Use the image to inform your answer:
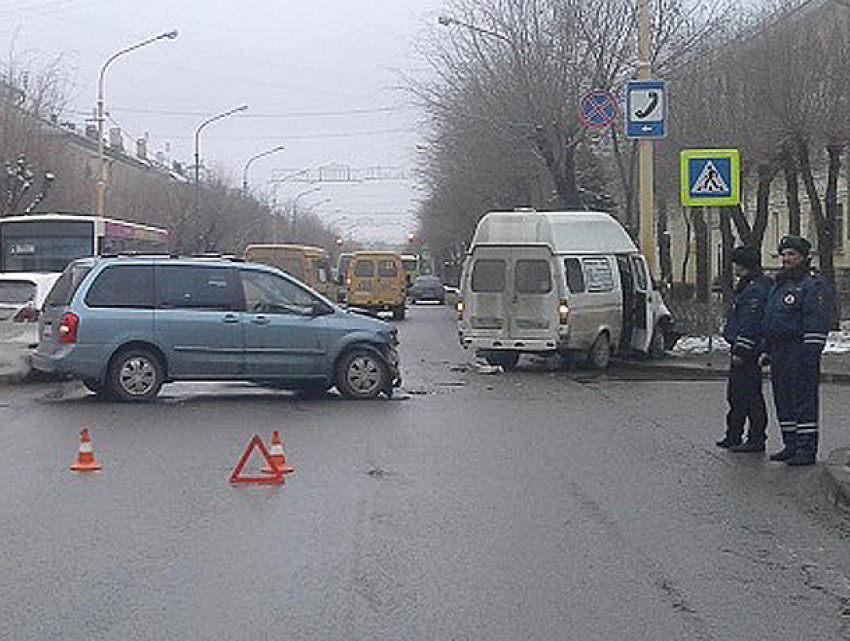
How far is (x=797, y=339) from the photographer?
38.8 ft

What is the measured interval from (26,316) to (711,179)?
10.1 m

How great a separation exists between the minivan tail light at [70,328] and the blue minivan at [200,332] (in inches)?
0.5

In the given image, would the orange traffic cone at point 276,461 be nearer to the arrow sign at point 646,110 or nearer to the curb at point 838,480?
the curb at point 838,480

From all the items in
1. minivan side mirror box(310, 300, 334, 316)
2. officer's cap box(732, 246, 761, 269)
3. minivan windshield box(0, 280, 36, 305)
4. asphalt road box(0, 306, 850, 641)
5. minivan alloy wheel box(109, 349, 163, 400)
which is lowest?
asphalt road box(0, 306, 850, 641)

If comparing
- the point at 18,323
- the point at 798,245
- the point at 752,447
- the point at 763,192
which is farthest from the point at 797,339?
the point at 763,192

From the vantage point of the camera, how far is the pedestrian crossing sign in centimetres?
2075

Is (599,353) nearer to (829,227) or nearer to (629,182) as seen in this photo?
(829,227)

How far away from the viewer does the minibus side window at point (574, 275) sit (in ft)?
72.8

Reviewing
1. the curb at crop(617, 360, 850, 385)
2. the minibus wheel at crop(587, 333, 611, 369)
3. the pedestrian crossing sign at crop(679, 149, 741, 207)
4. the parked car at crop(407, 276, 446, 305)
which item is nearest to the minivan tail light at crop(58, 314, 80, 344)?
the pedestrian crossing sign at crop(679, 149, 741, 207)

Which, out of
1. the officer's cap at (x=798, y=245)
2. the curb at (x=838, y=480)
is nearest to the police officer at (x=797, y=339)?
the officer's cap at (x=798, y=245)

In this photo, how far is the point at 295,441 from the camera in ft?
44.6

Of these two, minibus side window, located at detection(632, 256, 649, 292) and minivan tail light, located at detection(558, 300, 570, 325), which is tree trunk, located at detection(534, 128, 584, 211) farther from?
minivan tail light, located at detection(558, 300, 570, 325)

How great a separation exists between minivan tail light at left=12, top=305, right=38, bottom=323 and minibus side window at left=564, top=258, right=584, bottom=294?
798 cm

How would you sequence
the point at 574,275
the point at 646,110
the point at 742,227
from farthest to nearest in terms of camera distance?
the point at 742,227
the point at 646,110
the point at 574,275
